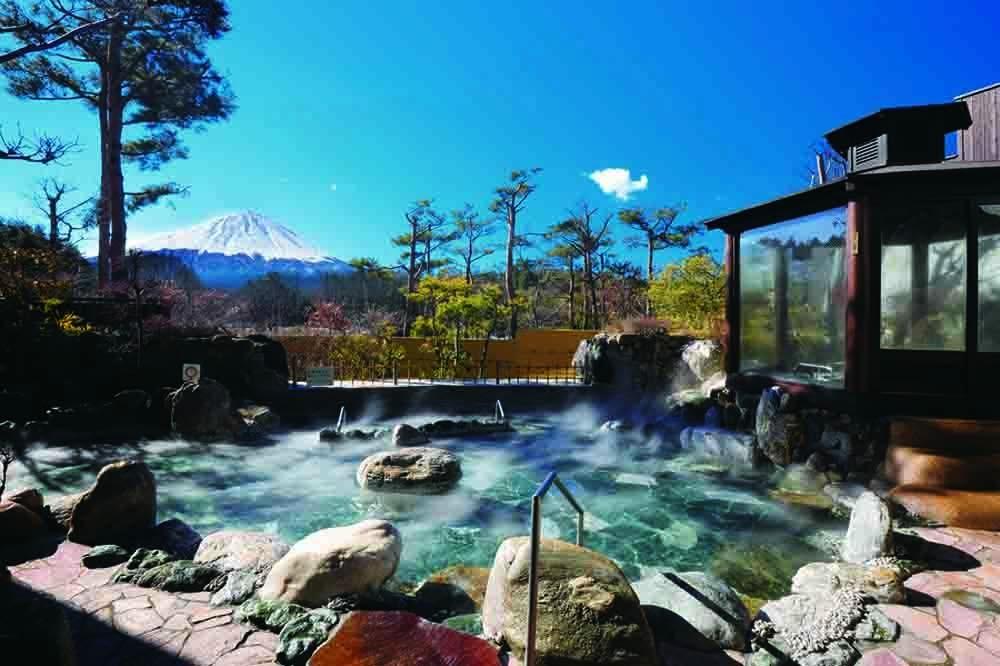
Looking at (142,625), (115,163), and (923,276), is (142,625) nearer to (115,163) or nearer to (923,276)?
(923,276)

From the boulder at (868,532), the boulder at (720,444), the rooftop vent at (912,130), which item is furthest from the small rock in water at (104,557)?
the rooftop vent at (912,130)

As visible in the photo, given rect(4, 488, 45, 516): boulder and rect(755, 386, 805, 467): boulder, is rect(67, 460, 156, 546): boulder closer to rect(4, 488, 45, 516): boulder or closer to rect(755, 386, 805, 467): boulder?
rect(4, 488, 45, 516): boulder

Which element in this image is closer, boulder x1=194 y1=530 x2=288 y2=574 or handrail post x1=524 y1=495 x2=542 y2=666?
handrail post x1=524 y1=495 x2=542 y2=666

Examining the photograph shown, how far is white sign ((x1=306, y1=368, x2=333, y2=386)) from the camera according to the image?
37.3 feet

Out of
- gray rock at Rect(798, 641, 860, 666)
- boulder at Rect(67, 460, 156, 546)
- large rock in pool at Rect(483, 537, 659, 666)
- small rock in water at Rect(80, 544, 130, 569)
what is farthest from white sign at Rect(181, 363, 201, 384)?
gray rock at Rect(798, 641, 860, 666)

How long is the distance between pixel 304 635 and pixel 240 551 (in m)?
1.60

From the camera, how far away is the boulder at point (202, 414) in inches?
362

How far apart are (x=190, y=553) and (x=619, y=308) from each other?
23268 millimetres

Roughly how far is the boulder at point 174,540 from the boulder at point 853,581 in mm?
4527

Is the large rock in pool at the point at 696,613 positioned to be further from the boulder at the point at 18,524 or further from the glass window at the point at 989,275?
the glass window at the point at 989,275

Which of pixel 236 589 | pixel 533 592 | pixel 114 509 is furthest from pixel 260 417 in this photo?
pixel 533 592

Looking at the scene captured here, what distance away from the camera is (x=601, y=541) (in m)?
5.00

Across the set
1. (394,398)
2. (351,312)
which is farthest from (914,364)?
(351,312)

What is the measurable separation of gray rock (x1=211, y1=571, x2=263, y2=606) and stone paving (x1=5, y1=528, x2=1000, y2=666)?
0.25ft
